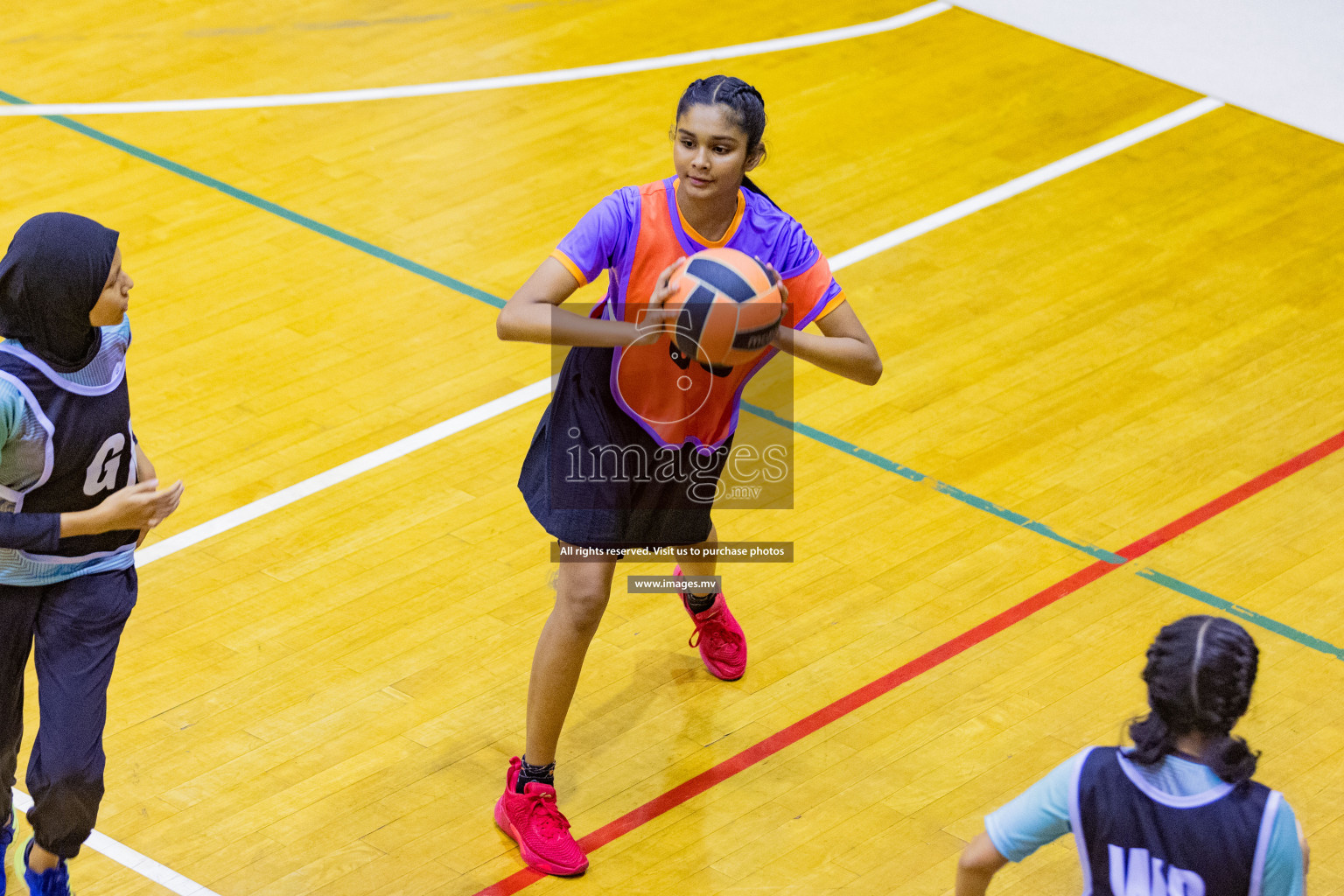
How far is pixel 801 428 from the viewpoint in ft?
21.9

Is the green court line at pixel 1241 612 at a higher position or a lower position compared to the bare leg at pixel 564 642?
lower

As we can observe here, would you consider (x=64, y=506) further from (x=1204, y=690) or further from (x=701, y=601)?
(x=1204, y=690)

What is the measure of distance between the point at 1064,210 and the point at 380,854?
5.01 metres

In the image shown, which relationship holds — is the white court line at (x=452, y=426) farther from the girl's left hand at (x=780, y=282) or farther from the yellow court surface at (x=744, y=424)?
the girl's left hand at (x=780, y=282)

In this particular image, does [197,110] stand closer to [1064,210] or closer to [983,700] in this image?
[1064,210]

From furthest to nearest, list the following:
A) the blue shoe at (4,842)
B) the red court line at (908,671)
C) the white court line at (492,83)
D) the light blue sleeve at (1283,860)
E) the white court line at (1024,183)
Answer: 1. the white court line at (492,83)
2. the white court line at (1024,183)
3. the red court line at (908,671)
4. the blue shoe at (4,842)
5. the light blue sleeve at (1283,860)

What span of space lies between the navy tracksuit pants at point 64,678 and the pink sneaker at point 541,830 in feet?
3.48

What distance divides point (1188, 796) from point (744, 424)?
382cm

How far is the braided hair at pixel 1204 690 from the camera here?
2924 mm

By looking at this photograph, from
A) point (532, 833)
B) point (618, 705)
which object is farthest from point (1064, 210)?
point (532, 833)

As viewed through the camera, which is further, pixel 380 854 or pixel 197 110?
pixel 197 110

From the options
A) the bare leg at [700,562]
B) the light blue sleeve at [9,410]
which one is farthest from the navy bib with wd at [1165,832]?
the light blue sleeve at [9,410]

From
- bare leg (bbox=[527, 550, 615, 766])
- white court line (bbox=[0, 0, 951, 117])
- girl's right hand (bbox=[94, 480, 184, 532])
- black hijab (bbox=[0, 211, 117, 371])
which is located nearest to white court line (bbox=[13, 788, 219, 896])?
bare leg (bbox=[527, 550, 615, 766])

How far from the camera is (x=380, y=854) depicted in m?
4.55
